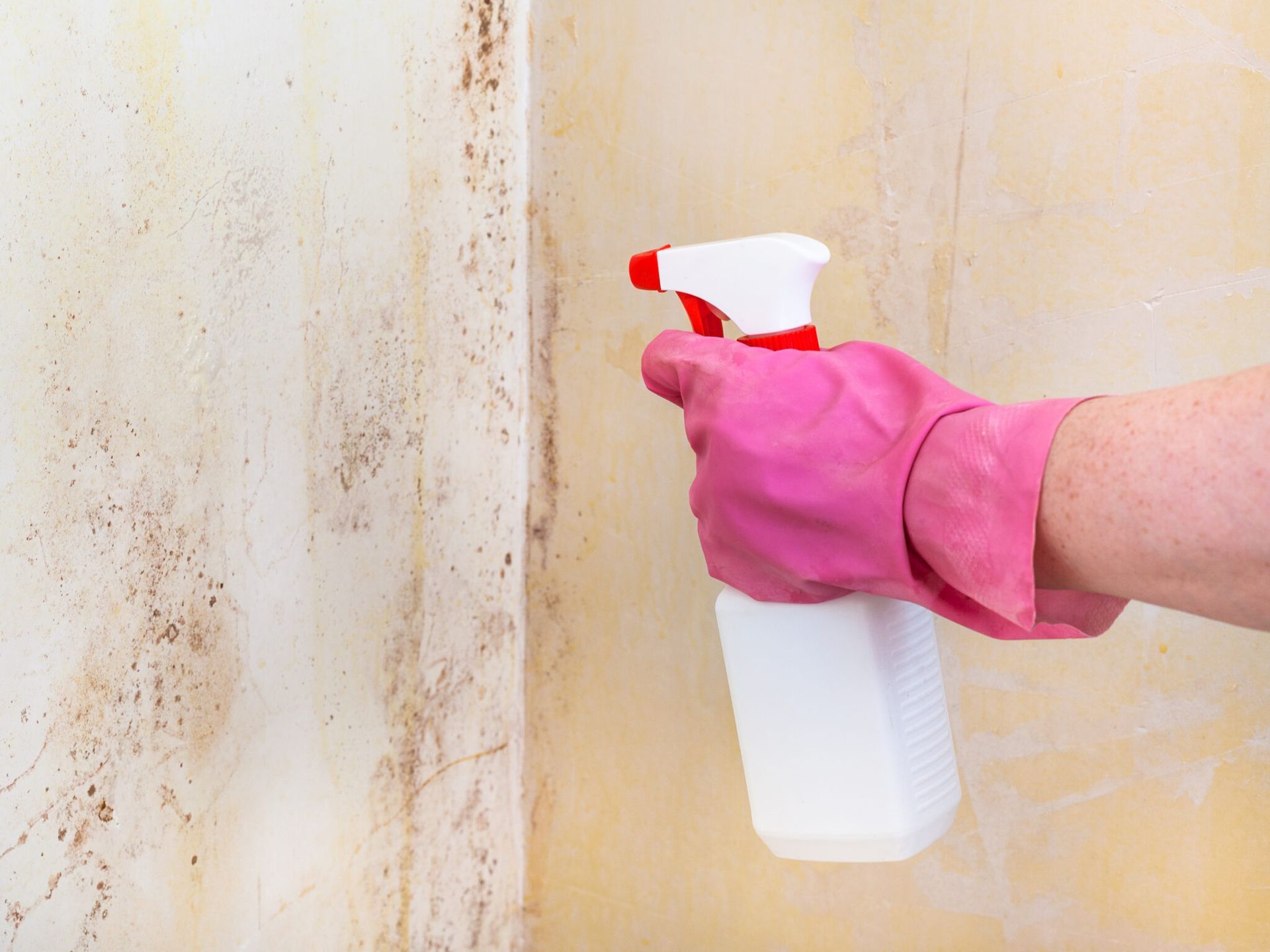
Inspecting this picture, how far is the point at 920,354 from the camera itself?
874mm

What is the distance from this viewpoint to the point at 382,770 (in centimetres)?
91

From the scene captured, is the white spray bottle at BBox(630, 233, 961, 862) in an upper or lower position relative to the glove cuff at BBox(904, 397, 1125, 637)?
lower

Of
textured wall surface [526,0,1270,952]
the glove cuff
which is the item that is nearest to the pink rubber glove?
the glove cuff

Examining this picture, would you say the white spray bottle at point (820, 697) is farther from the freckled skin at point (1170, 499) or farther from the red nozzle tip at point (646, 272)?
the freckled skin at point (1170, 499)

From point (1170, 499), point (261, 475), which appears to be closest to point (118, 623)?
point (261, 475)

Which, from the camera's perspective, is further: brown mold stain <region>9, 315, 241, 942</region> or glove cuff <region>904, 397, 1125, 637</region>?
brown mold stain <region>9, 315, 241, 942</region>

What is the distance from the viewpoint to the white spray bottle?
0.67m

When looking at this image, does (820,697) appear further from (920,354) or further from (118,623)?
(118,623)

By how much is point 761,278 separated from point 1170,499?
348 millimetres

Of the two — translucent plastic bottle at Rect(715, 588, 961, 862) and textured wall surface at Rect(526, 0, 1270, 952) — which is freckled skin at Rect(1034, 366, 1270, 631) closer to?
translucent plastic bottle at Rect(715, 588, 961, 862)

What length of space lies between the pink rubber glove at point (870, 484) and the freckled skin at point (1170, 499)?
0.02m

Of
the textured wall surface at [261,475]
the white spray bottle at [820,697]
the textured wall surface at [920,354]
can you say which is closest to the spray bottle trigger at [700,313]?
the white spray bottle at [820,697]

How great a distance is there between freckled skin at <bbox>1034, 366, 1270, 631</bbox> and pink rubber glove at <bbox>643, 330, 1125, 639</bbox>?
0.02 m

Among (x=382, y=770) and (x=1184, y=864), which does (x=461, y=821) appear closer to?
(x=382, y=770)
